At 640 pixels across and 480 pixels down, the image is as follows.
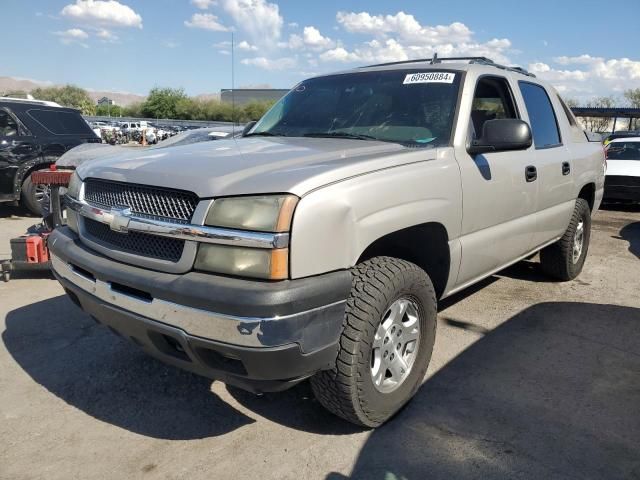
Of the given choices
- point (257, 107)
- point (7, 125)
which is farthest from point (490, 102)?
point (7, 125)

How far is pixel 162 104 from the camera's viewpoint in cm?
9300

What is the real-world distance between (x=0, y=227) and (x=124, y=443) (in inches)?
256

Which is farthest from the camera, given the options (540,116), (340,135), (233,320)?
(540,116)

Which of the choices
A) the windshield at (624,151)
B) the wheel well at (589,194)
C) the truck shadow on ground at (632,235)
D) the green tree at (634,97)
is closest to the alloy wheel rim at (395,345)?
the wheel well at (589,194)

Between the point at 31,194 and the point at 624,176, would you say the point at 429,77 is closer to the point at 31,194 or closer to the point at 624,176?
the point at 31,194

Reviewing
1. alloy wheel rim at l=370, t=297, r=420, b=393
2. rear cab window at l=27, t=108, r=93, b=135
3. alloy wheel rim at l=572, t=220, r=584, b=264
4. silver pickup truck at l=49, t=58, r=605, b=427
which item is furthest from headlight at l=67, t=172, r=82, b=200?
rear cab window at l=27, t=108, r=93, b=135

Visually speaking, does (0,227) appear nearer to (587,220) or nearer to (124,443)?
(124,443)

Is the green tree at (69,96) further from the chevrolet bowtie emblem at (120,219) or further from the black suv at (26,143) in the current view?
the chevrolet bowtie emblem at (120,219)

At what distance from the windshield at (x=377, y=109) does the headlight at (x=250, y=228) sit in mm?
1351

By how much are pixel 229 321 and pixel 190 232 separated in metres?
0.42

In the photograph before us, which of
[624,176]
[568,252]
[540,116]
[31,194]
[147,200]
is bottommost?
[568,252]

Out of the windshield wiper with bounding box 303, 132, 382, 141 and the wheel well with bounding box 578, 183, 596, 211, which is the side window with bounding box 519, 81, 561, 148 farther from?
the windshield wiper with bounding box 303, 132, 382, 141

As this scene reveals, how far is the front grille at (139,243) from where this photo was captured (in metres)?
2.32

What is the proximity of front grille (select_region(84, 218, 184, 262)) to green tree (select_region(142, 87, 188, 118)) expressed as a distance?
9235 centimetres
